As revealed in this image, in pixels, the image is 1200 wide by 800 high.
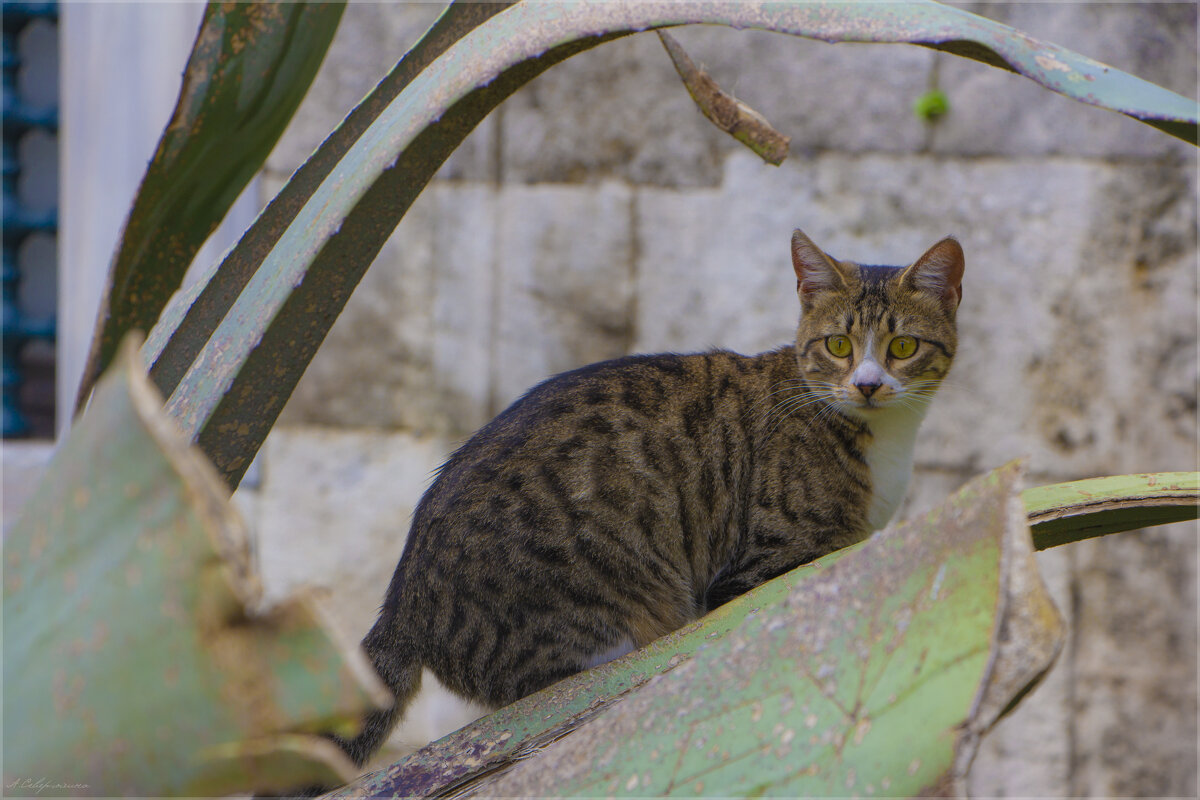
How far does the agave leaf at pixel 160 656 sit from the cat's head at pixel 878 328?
1476 mm

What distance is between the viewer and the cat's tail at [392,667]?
1.32m

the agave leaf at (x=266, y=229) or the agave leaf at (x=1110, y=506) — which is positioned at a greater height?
the agave leaf at (x=266, y=229)

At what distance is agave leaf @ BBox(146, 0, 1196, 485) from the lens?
695 mm

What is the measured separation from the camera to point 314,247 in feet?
2.37

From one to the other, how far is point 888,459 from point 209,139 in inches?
54.9

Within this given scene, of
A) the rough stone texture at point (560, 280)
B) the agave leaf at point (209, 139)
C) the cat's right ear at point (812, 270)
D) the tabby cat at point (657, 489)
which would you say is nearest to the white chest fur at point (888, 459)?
the tabby cat at point (657, 489)

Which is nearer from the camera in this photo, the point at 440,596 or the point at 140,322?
the point at 140,322

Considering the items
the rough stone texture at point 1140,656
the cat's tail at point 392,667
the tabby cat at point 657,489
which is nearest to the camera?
the cat's tail at point 392,667

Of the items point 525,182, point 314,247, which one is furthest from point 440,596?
point 525,182

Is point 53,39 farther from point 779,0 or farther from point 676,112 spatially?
point 779,0

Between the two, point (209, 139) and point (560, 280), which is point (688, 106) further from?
point (209, 139)

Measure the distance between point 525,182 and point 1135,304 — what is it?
182cm

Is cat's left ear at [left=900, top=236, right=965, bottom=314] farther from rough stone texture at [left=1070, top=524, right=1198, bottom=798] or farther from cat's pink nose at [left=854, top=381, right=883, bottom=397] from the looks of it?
rough stone texture at [left=1070, top=524, right=1198, bottom=798]

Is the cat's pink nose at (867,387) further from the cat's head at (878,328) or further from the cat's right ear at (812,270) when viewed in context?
the cat's right ear at (812,270)
